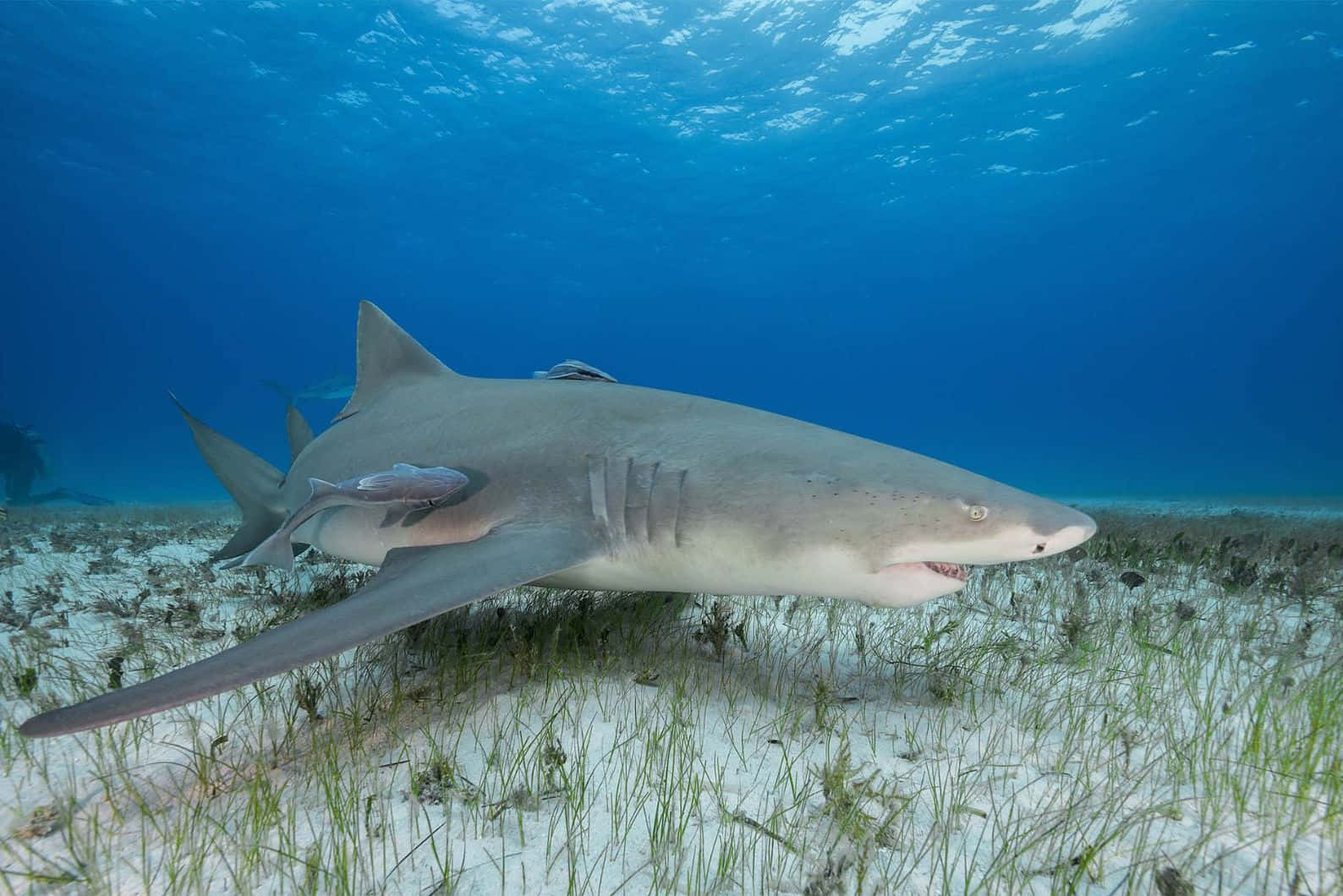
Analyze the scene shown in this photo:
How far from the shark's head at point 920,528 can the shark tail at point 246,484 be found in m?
4.39

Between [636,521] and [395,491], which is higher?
[395,491]

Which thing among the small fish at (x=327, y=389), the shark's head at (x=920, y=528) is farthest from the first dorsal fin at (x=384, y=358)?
the small fish at (x=327, y=389)

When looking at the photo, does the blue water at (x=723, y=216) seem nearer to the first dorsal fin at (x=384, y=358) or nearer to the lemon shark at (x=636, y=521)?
the first dorsal fin at (x=384, y=358)

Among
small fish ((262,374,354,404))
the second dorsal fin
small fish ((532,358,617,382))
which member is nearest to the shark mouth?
small fish ((532,358,617,382))

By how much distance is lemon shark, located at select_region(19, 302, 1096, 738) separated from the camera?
1947 millimetres

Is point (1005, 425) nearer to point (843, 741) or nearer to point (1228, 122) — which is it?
point (1228, 122)

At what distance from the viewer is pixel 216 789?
72.8 inches

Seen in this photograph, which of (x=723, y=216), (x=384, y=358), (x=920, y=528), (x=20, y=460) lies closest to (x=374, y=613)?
(x=920, y=528)

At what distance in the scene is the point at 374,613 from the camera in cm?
194

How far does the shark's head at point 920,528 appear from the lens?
7.03ft

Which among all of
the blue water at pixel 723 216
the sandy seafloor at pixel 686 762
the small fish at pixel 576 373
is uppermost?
the blue water at pixel 723 216

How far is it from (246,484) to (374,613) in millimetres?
3969

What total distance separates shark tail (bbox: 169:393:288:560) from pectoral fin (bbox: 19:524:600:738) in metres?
3.10

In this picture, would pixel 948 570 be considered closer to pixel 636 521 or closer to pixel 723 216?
pixel 636 521
